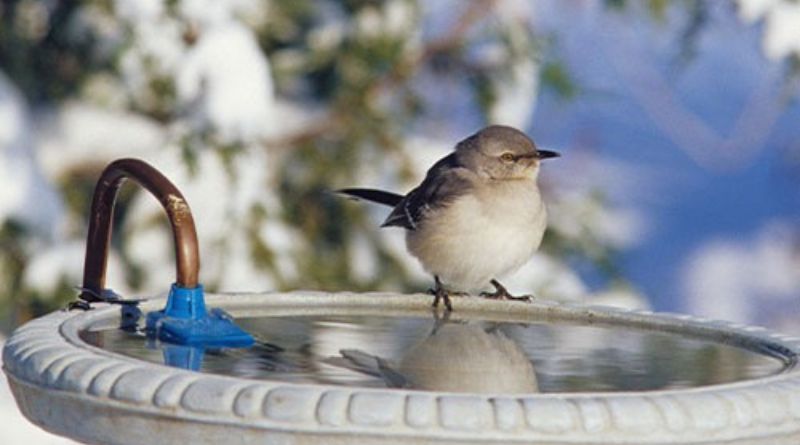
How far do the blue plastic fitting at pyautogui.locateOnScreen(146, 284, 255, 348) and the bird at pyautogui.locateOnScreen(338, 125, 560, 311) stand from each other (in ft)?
2.70

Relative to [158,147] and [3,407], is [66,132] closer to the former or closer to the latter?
[158,147]

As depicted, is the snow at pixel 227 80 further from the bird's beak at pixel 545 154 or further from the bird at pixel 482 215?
the bird's beak at pixel 545 154

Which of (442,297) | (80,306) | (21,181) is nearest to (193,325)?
(80,306)

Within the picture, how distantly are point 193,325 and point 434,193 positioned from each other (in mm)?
1114

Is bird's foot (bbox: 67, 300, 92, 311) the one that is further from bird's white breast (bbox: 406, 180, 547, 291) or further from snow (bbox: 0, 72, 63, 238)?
snow (bbox: 0, 72, 63, 238)

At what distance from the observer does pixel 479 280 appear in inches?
156

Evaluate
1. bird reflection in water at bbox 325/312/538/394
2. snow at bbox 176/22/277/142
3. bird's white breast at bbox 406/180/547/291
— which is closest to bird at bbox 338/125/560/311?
bird's white breast at bbox 406/180/547/291

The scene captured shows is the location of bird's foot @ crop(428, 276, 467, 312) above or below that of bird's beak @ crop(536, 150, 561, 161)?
below

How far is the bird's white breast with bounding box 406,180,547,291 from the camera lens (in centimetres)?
388

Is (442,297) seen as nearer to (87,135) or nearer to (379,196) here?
(379,196)

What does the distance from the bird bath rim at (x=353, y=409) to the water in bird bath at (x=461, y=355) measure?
0.16m

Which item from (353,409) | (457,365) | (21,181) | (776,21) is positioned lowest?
(353,409)

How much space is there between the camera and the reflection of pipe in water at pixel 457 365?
106 inches

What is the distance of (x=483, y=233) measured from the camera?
389cm
